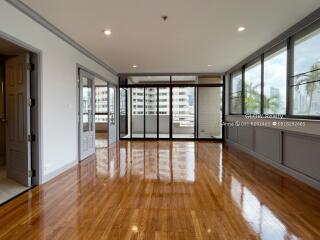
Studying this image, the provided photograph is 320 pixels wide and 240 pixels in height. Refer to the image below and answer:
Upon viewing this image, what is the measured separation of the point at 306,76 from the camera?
12.3ft

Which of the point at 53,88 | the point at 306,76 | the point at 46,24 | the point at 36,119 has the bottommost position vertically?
the point at 36,119

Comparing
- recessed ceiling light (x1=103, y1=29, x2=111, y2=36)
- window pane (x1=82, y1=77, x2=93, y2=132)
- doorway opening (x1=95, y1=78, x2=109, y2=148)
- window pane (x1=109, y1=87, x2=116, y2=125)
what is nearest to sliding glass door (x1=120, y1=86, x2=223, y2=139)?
window pane (x1=109, y1=87, x2=116, y2=125)

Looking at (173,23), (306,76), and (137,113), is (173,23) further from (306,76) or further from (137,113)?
(137,113)

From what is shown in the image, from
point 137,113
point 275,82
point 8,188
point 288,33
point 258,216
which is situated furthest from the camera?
point 137,113

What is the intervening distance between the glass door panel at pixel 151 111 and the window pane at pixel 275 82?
449 centimetres

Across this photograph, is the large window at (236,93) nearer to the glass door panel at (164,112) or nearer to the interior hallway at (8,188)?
the glass door panel at (164,112)

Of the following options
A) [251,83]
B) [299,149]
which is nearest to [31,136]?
[299,149]

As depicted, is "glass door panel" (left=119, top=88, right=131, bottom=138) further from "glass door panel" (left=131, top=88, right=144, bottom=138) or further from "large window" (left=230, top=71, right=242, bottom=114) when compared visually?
"large window" (left=230, top=71, right=242, bottom=114)

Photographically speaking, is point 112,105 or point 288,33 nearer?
point 288,33

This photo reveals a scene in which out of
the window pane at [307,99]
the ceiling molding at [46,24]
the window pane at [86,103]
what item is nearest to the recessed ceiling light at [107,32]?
the ceiling molding at [46,24]

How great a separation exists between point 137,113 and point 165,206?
21.2 feet

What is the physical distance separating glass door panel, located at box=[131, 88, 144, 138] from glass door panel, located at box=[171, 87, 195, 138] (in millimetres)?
1314

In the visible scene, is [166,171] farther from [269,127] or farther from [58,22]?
[58,22]

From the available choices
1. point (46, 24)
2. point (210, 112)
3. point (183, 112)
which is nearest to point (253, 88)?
point (210, 112)
